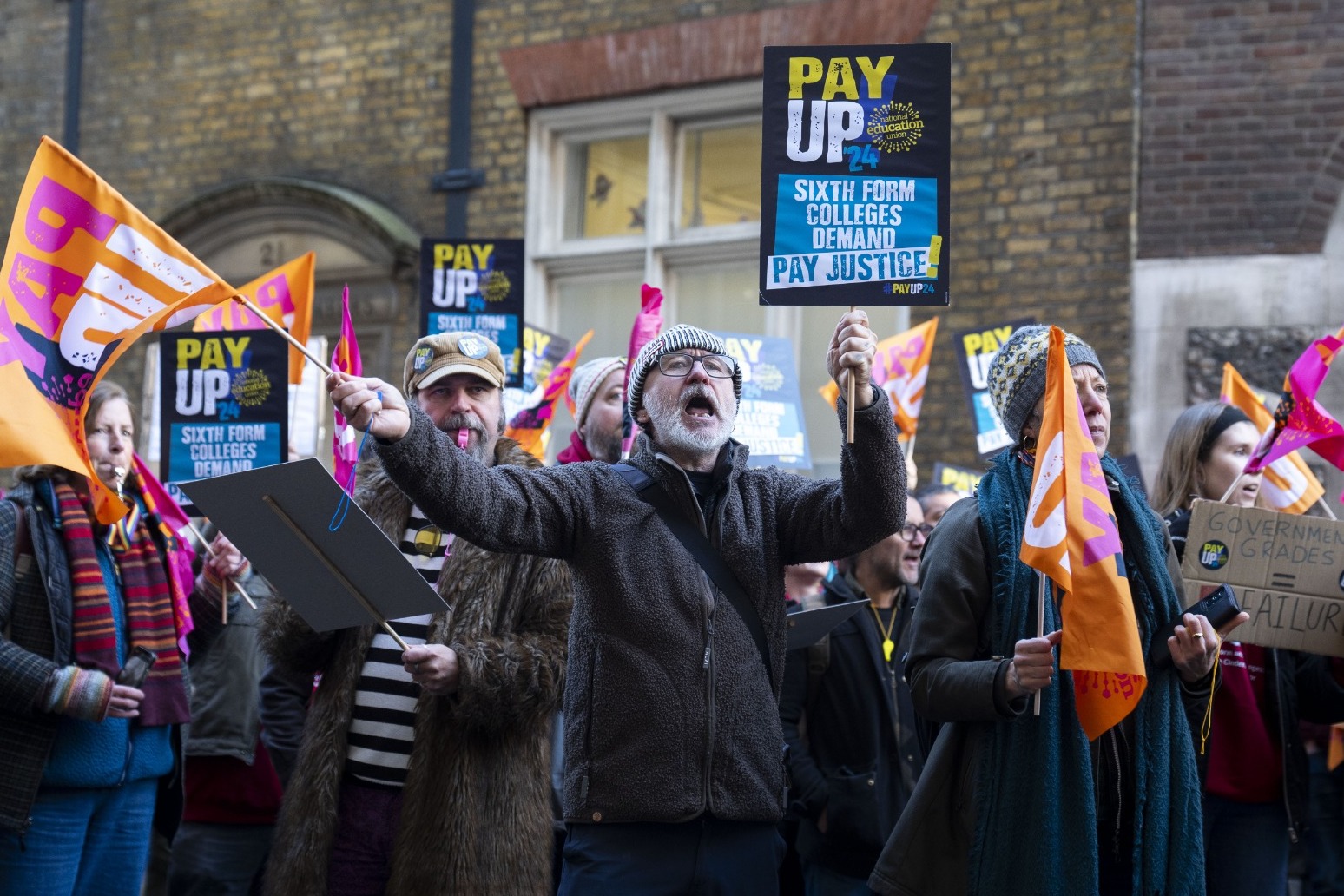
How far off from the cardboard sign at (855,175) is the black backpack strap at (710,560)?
0.49m

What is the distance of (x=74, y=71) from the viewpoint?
11.4 metres

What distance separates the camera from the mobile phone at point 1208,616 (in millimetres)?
3256

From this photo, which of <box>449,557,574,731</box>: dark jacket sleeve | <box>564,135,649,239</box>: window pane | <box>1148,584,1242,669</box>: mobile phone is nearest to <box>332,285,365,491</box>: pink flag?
<box>449,557,574,731</box>: dark jacket sleeve

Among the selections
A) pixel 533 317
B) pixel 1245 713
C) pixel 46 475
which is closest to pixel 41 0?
pixel 533 317

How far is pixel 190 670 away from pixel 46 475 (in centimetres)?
138

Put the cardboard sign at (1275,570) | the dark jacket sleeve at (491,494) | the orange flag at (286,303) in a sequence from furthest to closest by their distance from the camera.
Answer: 1. the orange flag at (286,303)
2. the cardboard sign at (1275,570)
3. the dark jacket sleeve at (491,494)

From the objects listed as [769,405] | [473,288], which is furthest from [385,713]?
[769,405]

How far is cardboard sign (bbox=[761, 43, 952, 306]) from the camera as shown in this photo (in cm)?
349

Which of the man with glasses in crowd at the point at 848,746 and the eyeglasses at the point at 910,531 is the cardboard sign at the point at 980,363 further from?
the man with glasses in crowd at the point at 848,746

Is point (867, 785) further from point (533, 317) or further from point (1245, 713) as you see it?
point (533, 317)

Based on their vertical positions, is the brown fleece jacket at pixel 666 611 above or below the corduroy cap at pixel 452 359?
below

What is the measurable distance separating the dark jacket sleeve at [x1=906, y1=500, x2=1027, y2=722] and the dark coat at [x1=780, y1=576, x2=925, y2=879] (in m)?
1.32

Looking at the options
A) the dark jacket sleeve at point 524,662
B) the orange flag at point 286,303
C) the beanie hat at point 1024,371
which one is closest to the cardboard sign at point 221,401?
the orange flag at point 286,303

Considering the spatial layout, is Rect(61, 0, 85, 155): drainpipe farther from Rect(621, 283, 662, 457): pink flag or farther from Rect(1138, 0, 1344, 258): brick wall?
Rect(1138, 0, 1344, 258): brick wall
